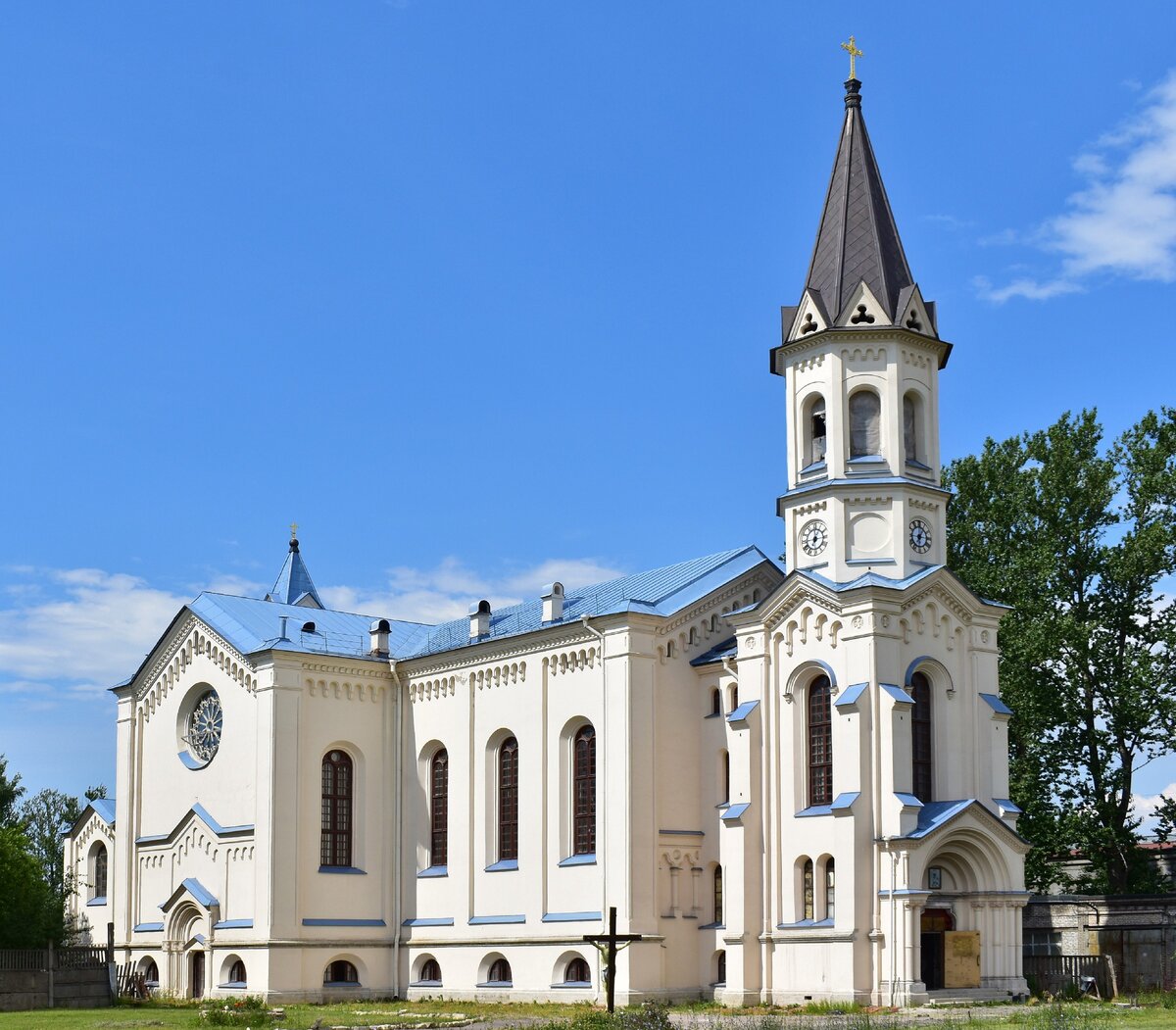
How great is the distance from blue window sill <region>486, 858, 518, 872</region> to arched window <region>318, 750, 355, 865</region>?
527 centimetres

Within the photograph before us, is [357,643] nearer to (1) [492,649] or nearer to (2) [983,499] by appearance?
(1) [492,649]

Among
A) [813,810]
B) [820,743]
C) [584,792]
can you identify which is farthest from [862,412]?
[584,792]

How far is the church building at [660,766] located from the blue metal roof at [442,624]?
145 mm

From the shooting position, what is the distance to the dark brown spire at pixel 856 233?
4000cm

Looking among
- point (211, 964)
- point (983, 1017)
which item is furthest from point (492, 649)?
point (983, 1017)

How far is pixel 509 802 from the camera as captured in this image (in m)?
45.0

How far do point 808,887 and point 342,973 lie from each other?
631 inches

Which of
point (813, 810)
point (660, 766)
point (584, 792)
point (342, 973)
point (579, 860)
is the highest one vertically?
point (660, 766)

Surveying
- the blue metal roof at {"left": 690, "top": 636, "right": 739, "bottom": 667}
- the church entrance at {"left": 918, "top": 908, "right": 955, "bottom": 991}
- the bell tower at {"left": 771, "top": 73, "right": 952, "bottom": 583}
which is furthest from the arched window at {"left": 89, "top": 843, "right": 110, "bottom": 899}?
the church entrance at {"left": 918, "top": 908, "right": 955, "bottom": 991}

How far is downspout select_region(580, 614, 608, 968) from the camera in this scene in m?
40.2

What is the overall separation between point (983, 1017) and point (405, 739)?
2239 centimetres

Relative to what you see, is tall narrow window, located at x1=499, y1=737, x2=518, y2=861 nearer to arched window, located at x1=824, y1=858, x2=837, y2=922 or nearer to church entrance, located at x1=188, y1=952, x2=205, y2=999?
church entrance, located at x1=188, y1=952, x2=205, y2=999

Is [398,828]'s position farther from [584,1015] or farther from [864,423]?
[584,1015]

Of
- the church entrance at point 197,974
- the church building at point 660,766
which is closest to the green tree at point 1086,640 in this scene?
the church building at point 660,766
